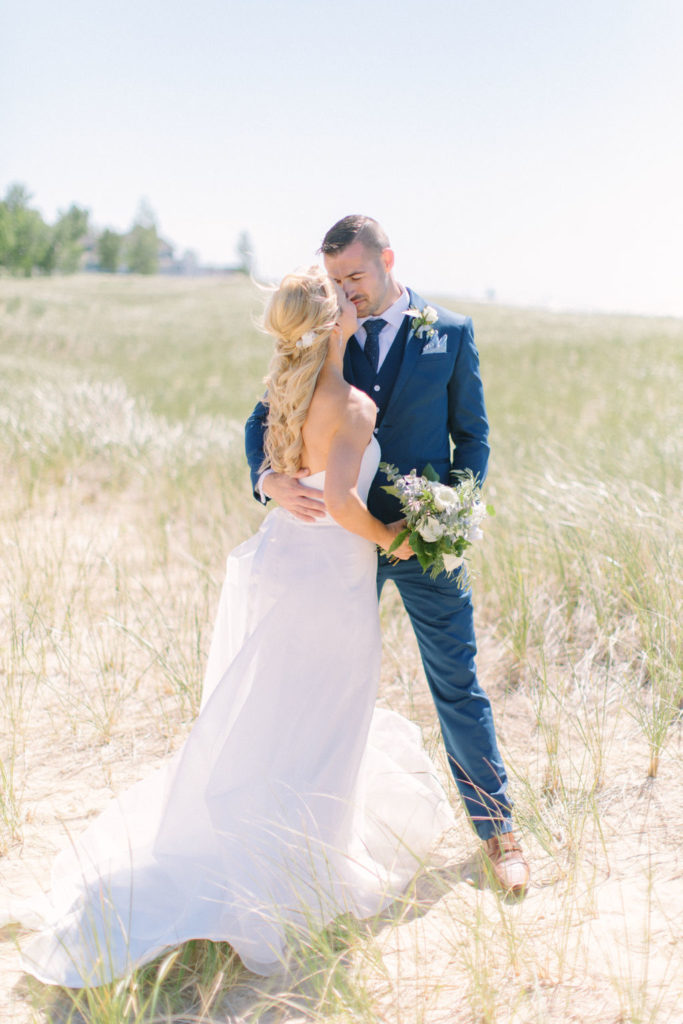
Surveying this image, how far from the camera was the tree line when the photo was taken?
58688 millimetres

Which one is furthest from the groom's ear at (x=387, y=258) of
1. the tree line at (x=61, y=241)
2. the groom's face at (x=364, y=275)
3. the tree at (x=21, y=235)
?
the tree at (x=21, y=235)

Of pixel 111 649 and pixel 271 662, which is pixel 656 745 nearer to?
pixel 271 662

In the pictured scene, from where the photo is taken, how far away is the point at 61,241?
2768 inches

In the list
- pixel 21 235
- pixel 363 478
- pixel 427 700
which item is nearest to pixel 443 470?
pixel 363 478

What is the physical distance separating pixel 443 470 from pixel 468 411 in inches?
9.5

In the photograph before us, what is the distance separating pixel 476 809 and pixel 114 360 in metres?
20.4

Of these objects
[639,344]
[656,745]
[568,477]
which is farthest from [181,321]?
[656,745]

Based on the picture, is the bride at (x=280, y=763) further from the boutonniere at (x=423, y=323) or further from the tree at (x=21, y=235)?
the tree at (x=21, y=235)

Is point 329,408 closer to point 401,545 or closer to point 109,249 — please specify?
point 401,545

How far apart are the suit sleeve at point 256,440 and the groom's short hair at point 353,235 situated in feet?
2.18

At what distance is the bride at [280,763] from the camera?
2381mm

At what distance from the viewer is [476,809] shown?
9.23ft

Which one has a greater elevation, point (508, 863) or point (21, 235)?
point (21, 235)

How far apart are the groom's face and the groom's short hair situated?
2 centimetres
